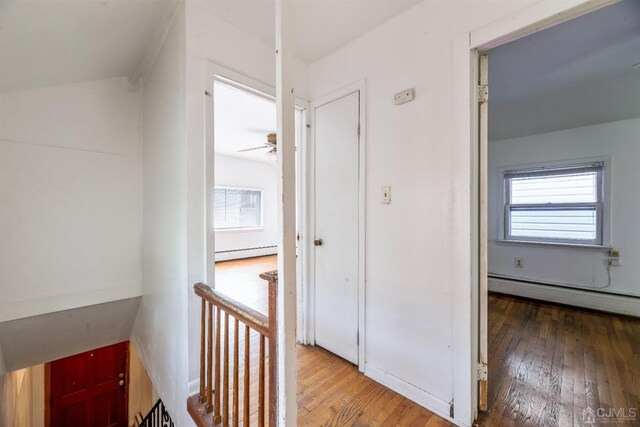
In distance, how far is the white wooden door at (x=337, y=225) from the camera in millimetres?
1930

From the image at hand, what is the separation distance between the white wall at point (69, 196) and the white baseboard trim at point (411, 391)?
87.8 inches

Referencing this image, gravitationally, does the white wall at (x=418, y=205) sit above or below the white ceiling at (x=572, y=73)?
below

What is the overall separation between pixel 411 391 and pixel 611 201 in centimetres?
345

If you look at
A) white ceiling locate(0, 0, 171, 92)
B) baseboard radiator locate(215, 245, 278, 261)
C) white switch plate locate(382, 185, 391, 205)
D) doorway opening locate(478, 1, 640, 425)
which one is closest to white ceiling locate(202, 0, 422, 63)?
white ceiling locate(0, 0, 171, 92)

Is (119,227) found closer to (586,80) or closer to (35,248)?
(35,248)

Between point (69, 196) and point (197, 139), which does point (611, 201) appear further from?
point (69, 196)

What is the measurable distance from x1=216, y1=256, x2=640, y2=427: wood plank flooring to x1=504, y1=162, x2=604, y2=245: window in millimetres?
1095

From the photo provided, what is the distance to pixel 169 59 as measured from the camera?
171cm

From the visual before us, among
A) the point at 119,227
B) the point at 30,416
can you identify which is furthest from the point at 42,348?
the point at 30,416

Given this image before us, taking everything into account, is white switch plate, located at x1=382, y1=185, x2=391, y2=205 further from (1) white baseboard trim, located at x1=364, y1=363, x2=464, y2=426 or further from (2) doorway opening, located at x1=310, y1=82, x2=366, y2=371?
(1) white baseboard trim, located at x1=364, y1=363, x2=464, y2=426

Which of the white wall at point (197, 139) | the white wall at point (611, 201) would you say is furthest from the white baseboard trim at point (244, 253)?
the white wall at point (611, 201)

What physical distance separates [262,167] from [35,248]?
498 cm

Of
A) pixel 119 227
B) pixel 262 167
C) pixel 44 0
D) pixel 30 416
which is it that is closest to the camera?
pixel 44 0

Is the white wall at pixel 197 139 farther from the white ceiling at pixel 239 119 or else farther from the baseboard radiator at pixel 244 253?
the baseboard radiator at pixel 244 253
